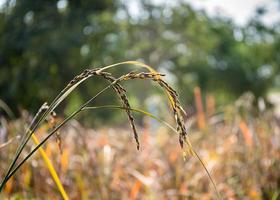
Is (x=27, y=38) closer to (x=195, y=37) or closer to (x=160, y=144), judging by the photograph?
(x=195, y=37)

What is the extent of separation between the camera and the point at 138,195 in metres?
Answer: 2.55

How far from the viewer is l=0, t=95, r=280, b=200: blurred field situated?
2.44 meters

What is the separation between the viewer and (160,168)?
291cm

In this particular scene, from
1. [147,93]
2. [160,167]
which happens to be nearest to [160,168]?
[160,167]

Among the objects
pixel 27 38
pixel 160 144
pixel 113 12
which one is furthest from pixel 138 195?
pixel 113 12

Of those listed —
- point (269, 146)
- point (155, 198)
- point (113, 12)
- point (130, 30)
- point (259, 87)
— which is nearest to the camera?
point (155, 198)

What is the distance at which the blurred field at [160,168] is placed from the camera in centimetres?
244

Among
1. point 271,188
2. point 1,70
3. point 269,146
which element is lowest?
point 271,188

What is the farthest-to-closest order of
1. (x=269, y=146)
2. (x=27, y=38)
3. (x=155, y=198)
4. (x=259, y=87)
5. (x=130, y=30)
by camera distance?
1. (x=259, y=87)
2. (x=130, y=30)
3. (x=27, y=38)
4. (x=269, y=146)
5. (x=155, y=198)

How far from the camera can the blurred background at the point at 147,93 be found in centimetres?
261

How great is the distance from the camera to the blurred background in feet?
8.55

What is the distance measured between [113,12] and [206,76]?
23.2ft

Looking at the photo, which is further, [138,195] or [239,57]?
[239,57]

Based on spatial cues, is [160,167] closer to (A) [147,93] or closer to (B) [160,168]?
(B) [160,168]
